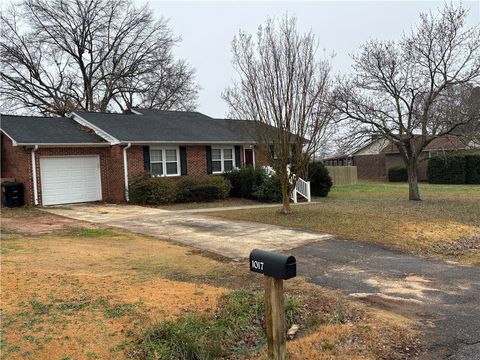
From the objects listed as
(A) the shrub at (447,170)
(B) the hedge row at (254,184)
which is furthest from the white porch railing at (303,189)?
(A) the shrub at (447,170)

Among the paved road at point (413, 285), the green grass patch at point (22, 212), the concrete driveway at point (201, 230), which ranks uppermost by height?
the green grass patch at point (22, 212)

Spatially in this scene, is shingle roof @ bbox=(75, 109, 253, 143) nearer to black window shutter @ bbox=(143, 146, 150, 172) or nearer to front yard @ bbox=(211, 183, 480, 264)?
black window shutter @ bbox=(143, 146, 150, 172)

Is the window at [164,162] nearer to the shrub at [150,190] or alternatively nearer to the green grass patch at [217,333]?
the shrub at [150,190]

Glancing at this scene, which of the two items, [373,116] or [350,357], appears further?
[373,116]

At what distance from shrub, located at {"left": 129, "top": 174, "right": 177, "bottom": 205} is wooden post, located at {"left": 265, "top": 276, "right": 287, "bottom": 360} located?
15.2m

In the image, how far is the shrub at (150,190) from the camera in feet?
62.3

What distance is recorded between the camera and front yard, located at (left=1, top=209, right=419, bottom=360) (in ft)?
15.2

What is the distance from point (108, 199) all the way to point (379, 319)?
16.6 meters

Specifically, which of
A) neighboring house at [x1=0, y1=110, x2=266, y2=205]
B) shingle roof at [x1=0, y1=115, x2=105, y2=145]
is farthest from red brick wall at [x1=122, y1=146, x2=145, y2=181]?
shingle roof at [x1=0, y1=115, x2=105, y2=145]

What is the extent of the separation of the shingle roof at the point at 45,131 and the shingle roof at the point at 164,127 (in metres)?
0.71

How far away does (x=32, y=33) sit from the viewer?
33.4 metres

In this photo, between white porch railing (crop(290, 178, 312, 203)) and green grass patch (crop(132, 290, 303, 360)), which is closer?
green grass patch (crop(132, 290, 303, 360))

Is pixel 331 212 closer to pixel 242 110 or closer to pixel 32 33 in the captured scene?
pixel 242 110

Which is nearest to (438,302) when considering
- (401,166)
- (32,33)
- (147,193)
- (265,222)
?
(265,222)
